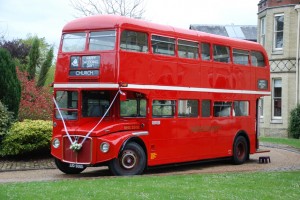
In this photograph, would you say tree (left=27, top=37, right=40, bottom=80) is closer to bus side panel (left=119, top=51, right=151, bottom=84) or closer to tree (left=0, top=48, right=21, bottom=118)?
tree (left=0, top=48, right=21, bottom=118)

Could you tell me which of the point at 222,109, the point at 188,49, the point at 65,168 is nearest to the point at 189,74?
the point at 188,49

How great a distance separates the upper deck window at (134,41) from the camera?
15.1 meters

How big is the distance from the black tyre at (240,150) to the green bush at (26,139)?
659 centimetres

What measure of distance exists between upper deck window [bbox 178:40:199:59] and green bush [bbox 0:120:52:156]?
5.52 m

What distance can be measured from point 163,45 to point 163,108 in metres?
1.90

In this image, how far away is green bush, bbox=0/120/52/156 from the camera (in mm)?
18703

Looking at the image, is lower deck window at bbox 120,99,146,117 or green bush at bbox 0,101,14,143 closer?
lower deck window at bbox 120,99,146,117

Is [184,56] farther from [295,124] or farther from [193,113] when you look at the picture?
[295,124]

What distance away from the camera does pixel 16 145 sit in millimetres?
18672

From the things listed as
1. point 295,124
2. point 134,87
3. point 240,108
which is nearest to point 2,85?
point 134,87

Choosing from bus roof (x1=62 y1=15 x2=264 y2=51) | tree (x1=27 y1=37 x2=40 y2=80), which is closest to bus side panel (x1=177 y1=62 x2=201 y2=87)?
bus roof (x1=62 y1=15 x2=264 y2=51)

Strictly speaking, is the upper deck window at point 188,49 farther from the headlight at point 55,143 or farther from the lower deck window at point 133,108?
the headlight at point 55,143

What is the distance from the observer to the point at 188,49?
17.5 meters

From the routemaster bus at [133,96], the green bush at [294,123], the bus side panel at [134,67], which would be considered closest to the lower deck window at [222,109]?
the routemaster bus at [133,96]
